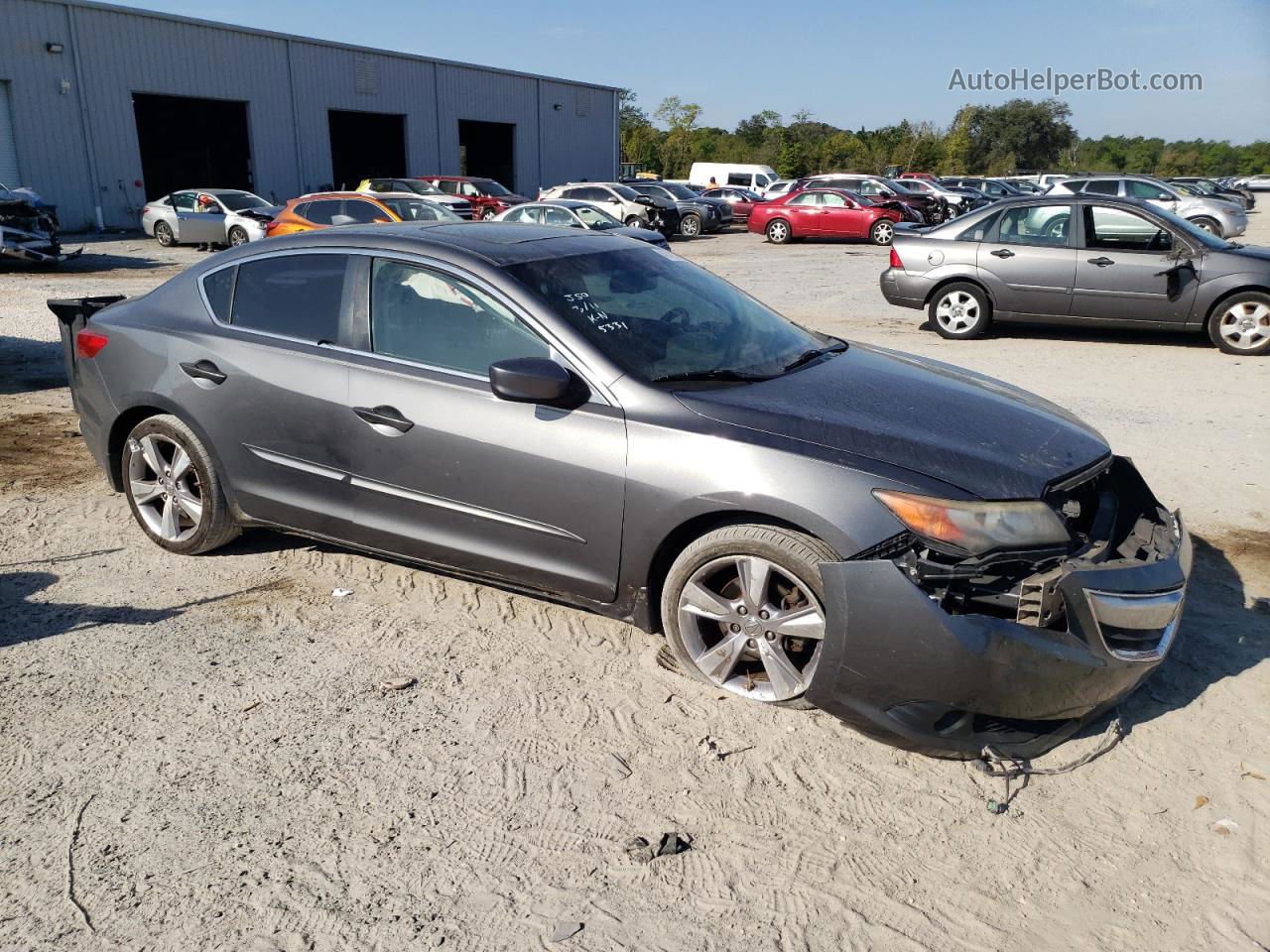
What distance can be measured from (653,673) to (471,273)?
171cm

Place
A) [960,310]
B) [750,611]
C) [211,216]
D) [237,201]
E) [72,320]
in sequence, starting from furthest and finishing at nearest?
1. [237,201]
2. [211,216]
3. [960,310]
4. [72,320]
5. [750,611]

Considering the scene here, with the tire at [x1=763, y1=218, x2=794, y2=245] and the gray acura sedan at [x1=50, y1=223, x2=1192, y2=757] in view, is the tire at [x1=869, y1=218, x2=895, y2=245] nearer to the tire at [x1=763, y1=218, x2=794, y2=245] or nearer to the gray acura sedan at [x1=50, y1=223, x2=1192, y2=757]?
the tire at [x1=763, y1=218, x2=794, y2=245]

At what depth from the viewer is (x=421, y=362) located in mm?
4047

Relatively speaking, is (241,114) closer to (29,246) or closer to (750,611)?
(29,246)

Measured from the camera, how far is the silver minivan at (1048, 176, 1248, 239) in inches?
956

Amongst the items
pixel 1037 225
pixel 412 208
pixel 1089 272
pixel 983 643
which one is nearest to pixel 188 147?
pixel 412 208

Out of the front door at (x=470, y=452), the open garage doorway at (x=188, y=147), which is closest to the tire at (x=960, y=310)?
the front door at (x=470, y=452)

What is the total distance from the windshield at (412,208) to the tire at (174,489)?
49.7 ft

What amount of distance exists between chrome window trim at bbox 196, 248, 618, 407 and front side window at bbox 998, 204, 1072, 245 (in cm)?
849

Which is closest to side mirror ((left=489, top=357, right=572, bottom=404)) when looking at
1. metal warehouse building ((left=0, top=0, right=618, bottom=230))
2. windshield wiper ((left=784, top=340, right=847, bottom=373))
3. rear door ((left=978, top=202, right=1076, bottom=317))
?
windshield wiper ((left=784, top=340, right=847, bottom=373))

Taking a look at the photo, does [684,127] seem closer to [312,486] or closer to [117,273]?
[117,273]

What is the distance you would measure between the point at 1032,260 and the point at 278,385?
8.80 m

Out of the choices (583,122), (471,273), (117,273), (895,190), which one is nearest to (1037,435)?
(471,273)

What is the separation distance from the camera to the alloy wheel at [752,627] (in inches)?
133
